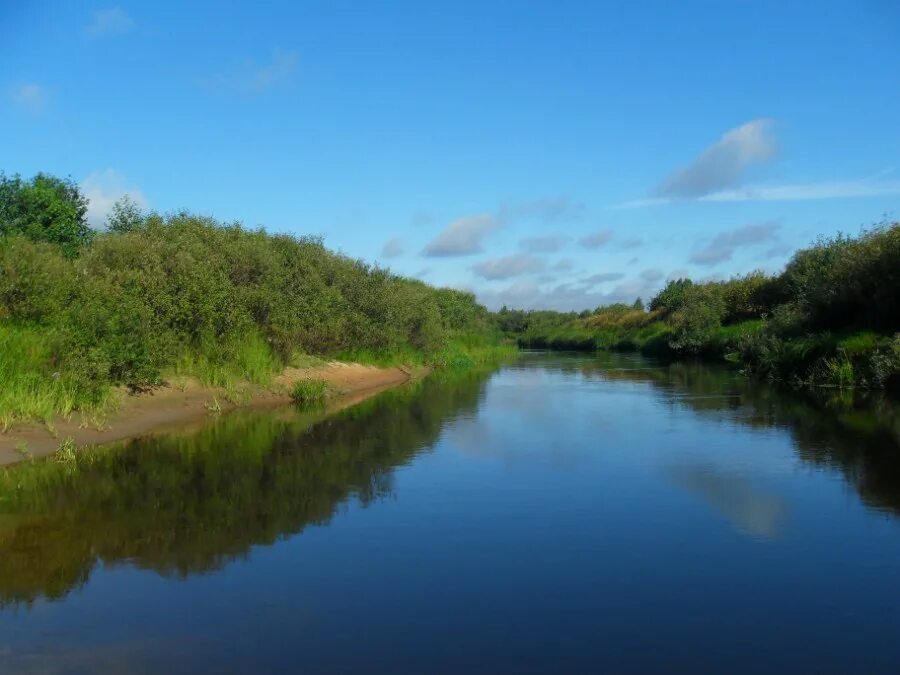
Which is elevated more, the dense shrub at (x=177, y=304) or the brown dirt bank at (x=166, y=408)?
the dense shrub at (x=177, y=304)

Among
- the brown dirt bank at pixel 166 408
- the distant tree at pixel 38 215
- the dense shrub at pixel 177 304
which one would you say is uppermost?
the distant tree at pixel 38 215

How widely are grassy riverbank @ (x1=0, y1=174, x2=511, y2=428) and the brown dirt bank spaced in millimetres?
364

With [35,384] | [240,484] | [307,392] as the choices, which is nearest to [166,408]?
[35,384]

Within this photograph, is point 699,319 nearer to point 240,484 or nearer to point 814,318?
point 814,318

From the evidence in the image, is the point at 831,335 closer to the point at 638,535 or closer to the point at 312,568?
the point at 638,535

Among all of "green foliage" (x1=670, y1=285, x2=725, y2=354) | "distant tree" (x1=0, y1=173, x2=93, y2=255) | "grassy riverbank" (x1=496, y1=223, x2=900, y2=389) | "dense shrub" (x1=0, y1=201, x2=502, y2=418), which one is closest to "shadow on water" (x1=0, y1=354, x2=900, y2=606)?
"dense shrub" (x1=0, y1=201, x2=502, y2=418)

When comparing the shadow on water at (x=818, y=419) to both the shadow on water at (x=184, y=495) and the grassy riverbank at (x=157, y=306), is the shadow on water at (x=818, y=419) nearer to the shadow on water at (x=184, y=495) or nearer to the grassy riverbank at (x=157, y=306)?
the shadow on water at (x=184, y=495)

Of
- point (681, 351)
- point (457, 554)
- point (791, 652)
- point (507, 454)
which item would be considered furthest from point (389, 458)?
point (681, 351)

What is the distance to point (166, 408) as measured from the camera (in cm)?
2272

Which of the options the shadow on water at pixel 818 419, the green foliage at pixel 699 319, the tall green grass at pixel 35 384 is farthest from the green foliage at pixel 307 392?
the green foliage at pixel 699 319

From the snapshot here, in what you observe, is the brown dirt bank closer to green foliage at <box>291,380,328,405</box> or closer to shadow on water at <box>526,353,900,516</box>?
green foliage at <box>291,380,328,405</box>

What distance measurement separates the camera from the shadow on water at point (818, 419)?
14.7m

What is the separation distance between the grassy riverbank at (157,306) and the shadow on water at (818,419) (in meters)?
13.9

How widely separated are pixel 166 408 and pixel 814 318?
30413mm
